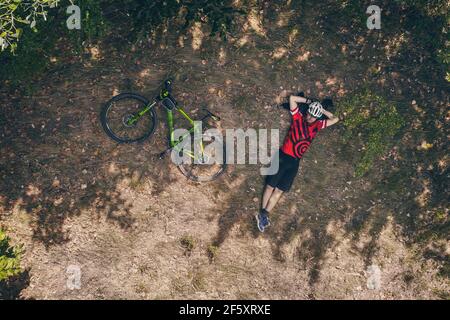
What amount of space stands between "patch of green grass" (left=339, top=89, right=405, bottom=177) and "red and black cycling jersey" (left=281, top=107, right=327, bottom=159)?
4.54ft

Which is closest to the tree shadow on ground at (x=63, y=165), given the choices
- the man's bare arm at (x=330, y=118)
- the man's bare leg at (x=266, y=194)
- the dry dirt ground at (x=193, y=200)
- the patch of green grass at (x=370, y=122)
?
the dry dirt ground at (x=193, y=200)

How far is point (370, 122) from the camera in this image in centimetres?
1152

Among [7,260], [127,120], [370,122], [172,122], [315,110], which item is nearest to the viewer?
[7,260]

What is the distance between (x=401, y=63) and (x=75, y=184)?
10.9 m

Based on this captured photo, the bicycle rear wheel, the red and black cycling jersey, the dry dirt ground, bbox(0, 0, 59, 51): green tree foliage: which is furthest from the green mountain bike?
bbox(0, 0, 59, 51): green tree foliage

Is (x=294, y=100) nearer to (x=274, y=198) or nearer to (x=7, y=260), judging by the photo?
(x=274, y=198)

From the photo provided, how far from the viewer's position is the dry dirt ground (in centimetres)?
1066

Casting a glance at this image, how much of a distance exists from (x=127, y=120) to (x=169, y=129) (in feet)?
4.20

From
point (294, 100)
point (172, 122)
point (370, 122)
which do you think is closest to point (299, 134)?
point (294, 100)

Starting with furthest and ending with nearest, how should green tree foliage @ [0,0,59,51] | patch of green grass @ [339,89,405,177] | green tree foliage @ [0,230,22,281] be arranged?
patch of green grass @ [339,89,405,177] < green tree foliage @ [0,230,22,281] < green tree foliage @ [0,0,59,51]

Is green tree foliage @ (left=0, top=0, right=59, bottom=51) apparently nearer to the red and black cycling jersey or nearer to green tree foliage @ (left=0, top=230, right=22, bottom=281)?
green tree foliage @ (left=0, top=230, right=22, bottom=281)

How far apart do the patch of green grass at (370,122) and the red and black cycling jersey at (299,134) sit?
1383 mm

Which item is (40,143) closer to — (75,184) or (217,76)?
(75,184)
